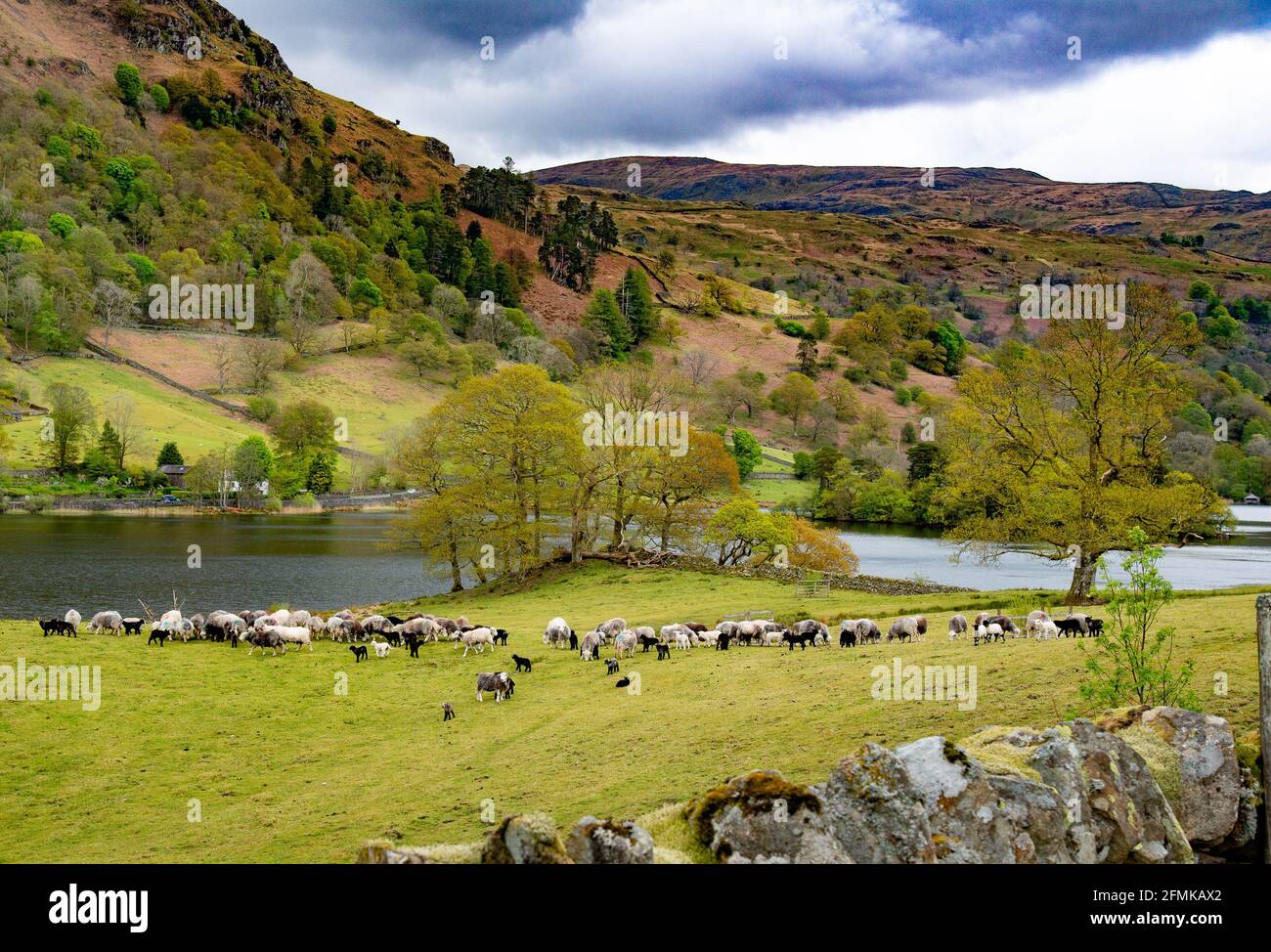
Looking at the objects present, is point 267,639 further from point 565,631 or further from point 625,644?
point 625,644

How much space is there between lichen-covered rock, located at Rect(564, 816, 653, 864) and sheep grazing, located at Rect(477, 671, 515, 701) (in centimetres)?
1833

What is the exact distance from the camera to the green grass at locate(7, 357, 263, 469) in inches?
4759

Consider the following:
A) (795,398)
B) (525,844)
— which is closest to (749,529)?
(525,844)

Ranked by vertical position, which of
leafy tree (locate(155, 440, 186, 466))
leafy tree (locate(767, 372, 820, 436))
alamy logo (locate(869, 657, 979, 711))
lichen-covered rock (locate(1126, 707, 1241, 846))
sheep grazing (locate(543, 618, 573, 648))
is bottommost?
sheep grazing (locate(543, 618, 573, 648))

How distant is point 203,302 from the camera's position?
6954 inches

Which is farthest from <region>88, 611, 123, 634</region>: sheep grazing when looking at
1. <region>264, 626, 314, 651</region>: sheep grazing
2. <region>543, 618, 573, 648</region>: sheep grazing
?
<region>543, 618, 573, 648</region>: sheep grazing

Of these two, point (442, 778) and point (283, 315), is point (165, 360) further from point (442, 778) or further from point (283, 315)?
point (442, 778)

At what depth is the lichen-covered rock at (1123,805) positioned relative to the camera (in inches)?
395

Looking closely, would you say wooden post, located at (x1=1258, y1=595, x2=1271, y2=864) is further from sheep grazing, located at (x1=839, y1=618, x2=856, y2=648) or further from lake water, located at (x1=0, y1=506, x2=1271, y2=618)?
lake water, located at (x1=0, y1=506, x2=1271, y2=618)

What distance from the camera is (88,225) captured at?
183 meters

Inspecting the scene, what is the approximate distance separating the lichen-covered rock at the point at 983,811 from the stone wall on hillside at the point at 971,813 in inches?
0.6
